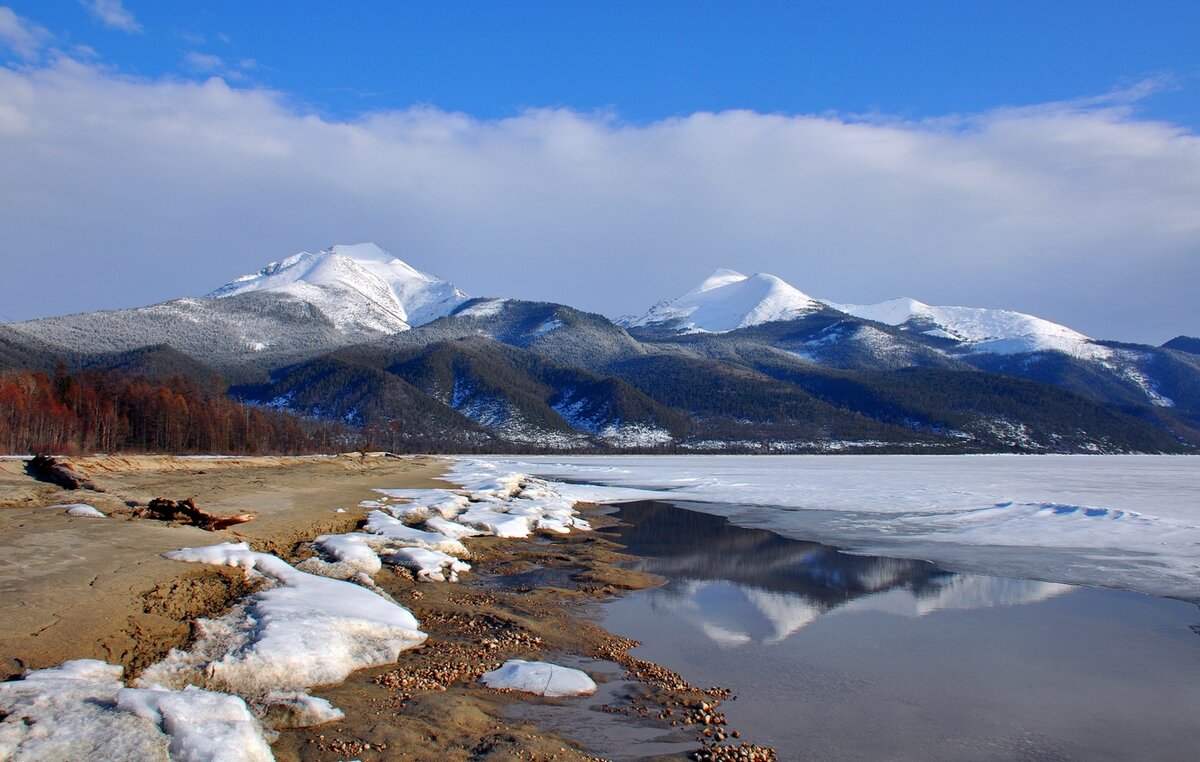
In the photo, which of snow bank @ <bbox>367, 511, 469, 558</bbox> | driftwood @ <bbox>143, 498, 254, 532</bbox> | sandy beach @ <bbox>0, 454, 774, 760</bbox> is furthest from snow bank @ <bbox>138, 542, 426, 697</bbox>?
snow bank @ <bbox>367, 511, 469, 558</bbox>

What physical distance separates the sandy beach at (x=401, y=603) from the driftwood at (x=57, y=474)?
4.54m

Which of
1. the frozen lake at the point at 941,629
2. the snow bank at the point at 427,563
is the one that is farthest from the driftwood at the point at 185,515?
the frozen lake at the point at 941,629

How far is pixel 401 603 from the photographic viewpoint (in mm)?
16156

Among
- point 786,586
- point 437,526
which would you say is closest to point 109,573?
point 437,526

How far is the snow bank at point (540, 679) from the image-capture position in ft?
38.9

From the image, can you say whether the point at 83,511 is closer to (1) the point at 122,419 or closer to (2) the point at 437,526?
(2) the point at 437,526

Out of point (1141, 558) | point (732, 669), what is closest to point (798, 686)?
point (732, 669)

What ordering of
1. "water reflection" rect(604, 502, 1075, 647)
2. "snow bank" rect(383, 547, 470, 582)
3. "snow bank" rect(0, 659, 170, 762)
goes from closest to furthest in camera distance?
"snow bank" rect(0, 659, 170, 762) → "water reflection" rect(604, 502, 1075, 647) → "snow bank" rect(383, 547, 470, 582)

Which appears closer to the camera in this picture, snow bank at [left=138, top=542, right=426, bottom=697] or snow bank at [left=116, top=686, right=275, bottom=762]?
snow bank at [left=116, top=686, right=275, bottom=762]

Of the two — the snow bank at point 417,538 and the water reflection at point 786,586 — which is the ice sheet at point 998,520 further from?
the snow bank at point 417,538

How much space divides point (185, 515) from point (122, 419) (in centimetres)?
7285

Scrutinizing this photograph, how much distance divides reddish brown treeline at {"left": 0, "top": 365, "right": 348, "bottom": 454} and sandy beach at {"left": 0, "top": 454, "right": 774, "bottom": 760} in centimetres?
5415

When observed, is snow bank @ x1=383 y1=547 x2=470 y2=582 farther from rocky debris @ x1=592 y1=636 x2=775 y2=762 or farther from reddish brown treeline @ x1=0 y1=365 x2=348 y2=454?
reddish brown treeline @ x1=0 y1=365 x2=348 y2=454

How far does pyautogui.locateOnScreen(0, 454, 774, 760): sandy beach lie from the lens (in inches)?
381
